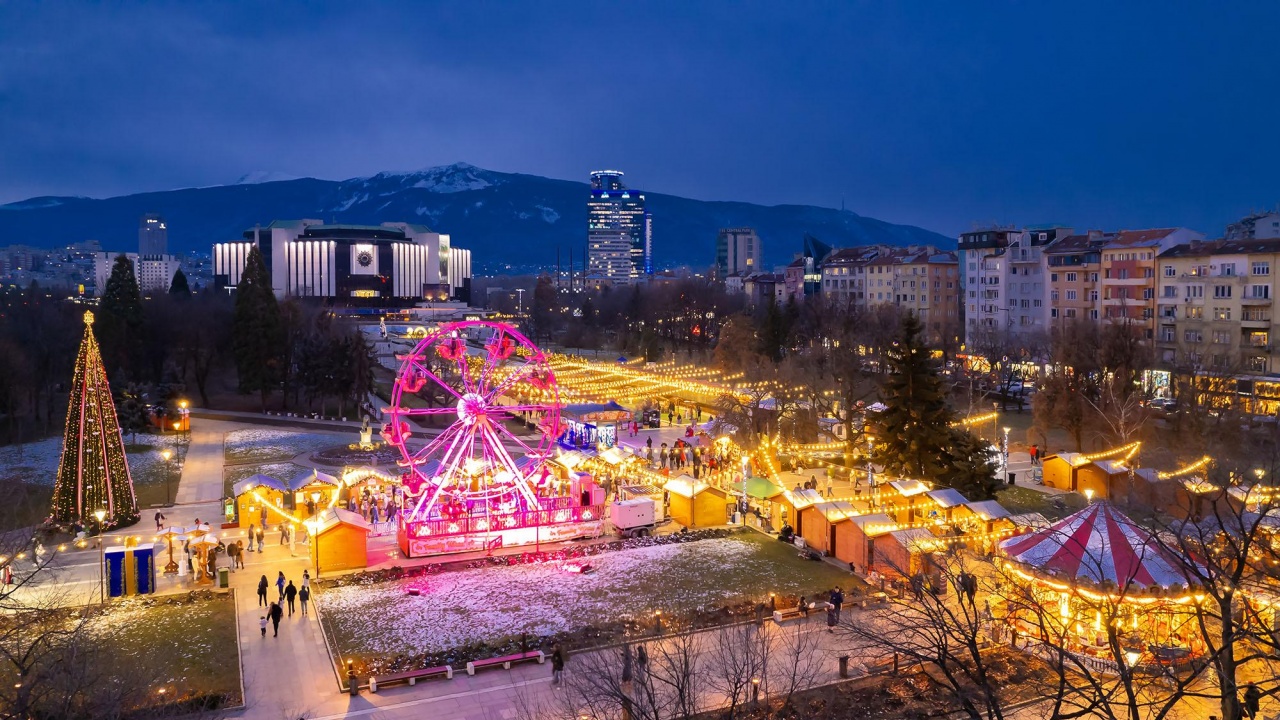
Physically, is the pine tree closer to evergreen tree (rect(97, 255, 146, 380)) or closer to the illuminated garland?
the illuminated garland

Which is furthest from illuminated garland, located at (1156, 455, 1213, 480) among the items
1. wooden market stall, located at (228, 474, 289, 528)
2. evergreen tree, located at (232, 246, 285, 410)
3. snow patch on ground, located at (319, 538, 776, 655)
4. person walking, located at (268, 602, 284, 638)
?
evergreen tree, located at (232, 246, 285, 410)

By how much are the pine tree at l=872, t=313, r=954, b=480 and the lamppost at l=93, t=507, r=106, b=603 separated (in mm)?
21735

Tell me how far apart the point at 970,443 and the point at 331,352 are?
111 ft

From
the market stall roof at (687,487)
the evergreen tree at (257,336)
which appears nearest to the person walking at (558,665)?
the market stall roof at (687,487)

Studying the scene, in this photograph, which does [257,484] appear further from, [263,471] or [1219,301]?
[1219,301]

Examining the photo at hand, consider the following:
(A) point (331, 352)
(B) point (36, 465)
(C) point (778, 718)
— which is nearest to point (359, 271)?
(A) point (331, 352)

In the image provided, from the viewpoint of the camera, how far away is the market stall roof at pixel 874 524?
22109mm

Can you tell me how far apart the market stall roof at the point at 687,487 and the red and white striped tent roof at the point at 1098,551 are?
1013cm

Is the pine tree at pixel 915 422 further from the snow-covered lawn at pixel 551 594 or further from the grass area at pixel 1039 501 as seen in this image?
the snow-covered lawn at pixel 551 594

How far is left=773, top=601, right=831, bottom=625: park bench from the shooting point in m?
18.6

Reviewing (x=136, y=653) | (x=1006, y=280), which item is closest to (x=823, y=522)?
(x=136, y=653)

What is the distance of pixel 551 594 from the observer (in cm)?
2058

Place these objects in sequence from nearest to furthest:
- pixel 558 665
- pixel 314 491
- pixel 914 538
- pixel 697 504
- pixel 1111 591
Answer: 1. pixel 1111 591
2. pixel 558 665
3. pixel 914 538
4. pixel 697 504
5. pixel 314 491

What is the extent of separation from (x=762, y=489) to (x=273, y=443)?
78.5 ft
